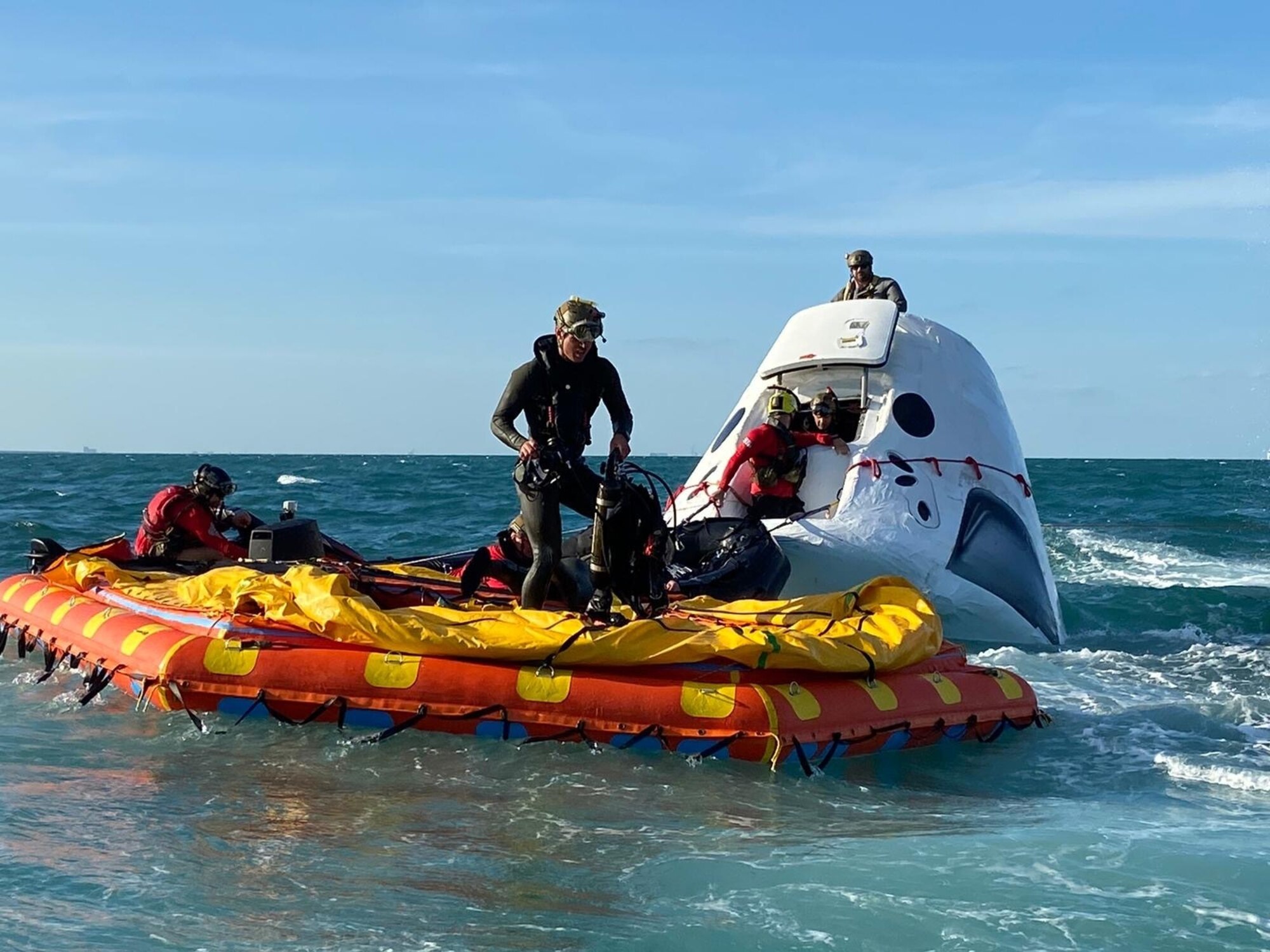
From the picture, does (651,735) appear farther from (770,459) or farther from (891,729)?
(770,459)

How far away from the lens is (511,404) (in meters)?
6.61

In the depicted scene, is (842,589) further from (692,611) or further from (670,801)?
(670,801)

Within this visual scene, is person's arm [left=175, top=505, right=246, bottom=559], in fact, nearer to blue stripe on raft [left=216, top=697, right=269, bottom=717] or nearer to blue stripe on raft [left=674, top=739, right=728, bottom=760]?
blue stripe on raft [left=216, top=697, right=269, bottom=717]

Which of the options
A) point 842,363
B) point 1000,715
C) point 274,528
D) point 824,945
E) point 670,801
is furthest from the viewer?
point 842,363

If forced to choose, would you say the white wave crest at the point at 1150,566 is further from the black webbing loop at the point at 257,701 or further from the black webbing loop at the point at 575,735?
the black webbing loop at the point at 257,701

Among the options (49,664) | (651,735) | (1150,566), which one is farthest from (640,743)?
(1150,566)

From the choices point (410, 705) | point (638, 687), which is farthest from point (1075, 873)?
point (410, 705)

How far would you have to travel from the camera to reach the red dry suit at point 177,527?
9.04m

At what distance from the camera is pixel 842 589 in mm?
9156

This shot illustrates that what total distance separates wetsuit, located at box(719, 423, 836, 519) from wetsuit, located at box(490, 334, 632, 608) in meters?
2.90

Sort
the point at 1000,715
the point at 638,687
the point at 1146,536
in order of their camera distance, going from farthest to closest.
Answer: the point at 1146,536 → the point at 1000,715 → the point at 638,687

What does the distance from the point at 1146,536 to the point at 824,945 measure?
18.4 m

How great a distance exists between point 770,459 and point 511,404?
347 cm

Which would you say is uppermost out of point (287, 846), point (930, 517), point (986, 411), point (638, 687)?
point (986, 411)
